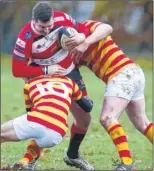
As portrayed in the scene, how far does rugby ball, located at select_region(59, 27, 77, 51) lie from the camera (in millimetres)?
7270

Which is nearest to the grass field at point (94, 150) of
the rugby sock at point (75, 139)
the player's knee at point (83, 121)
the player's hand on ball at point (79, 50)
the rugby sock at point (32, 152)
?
the rugby sock at point (75, 139)

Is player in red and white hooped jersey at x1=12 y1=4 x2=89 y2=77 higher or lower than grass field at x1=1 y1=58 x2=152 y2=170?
higher

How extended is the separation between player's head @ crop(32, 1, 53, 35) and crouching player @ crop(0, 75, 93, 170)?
0.48 meters

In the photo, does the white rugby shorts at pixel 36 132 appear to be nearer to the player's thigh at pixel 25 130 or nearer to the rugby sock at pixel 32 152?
the player's thigh at pixel 25 130

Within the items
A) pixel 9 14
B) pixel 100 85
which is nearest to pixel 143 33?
pixel 9 14

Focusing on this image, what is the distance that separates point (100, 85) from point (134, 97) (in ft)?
50.6

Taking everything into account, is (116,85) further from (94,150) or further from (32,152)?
(94,150)

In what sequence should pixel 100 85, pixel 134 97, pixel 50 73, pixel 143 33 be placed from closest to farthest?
1. pixel 50 73
2. pixel 134 97
3. pixel 100 85
4. pixel 143 33

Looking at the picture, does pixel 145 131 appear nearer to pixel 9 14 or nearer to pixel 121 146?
pixel 121 146

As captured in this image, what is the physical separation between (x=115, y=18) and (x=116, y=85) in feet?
101

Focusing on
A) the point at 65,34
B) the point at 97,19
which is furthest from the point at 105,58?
the point at 97,19

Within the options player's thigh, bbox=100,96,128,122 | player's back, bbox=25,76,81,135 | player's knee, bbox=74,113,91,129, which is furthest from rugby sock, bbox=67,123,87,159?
player's back, bbox=25,76,81,135

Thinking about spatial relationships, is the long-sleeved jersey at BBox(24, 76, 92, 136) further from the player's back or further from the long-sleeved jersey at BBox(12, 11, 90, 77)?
the long-sleeved jersey at BBox(12, 11, 90, 77)

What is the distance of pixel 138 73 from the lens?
7.79m
